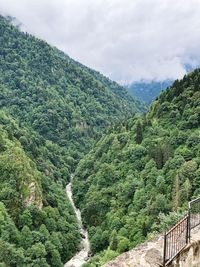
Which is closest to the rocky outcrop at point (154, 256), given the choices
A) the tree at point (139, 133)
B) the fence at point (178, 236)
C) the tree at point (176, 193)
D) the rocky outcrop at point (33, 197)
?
the fence at point (178, 236)

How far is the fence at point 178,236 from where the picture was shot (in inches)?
827

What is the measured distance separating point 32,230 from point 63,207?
23.0 m

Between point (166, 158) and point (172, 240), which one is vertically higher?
point (166, 158)

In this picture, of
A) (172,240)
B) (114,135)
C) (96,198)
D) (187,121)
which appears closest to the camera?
(172,240)

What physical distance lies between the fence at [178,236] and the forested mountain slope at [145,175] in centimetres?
6519

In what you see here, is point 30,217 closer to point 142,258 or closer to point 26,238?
point 26,238

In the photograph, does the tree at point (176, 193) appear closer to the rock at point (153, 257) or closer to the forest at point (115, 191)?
the forest at point (115, 191)

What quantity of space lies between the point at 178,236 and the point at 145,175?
306 ft

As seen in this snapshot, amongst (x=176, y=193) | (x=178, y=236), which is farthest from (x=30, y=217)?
(x=178, y=236)

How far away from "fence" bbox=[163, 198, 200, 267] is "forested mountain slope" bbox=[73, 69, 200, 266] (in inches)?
2567

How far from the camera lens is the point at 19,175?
121188 mm

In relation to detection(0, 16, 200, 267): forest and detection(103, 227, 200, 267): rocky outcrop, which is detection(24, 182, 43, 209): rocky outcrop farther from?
detection(103, 227, 200, 267): rocky outcrop

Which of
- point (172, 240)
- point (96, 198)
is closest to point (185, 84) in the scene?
point (96, 198)

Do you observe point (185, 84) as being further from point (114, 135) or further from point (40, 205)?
point (40, 205)
